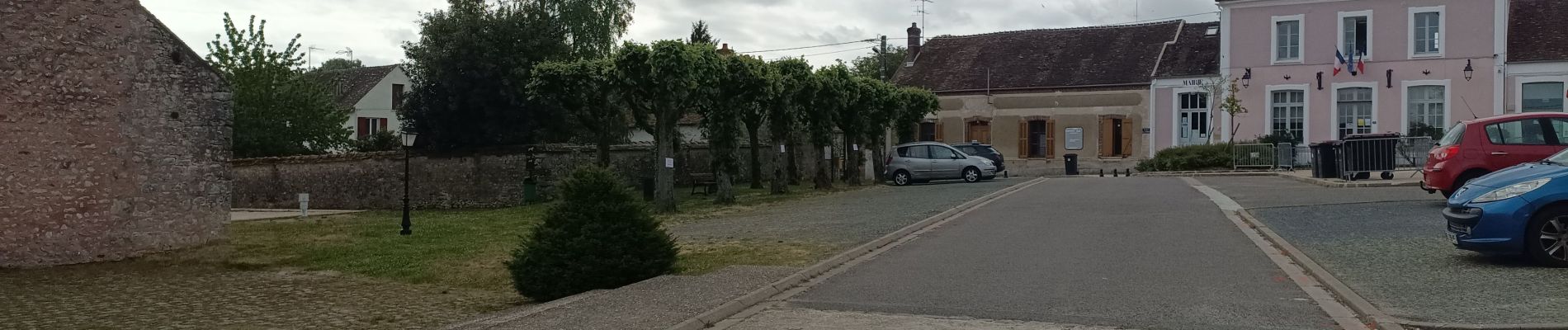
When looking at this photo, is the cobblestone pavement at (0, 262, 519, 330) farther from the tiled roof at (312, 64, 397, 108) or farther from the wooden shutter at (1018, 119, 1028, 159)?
the tiled roof at (312, 64, 397, 108)

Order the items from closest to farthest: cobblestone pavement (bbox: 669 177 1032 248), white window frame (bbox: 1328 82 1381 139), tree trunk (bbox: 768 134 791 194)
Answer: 1. cobblestone pavement (bbox: 669 177 1032 248)
2. tree trunk (bbox: 768 134 791 194)
3. white window frame (bbox: 1328 82 1381 139)

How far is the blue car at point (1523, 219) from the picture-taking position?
33.9 feet

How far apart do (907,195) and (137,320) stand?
1681cm

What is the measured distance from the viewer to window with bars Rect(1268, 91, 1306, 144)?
4044 centimetres

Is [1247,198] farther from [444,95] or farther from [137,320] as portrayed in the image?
[444,95]

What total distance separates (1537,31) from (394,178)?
35.2 meters

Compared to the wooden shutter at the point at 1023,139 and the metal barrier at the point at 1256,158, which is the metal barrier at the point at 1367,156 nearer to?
the metal barrier at the point at 1256,158

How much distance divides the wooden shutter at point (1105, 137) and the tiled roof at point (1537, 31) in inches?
507

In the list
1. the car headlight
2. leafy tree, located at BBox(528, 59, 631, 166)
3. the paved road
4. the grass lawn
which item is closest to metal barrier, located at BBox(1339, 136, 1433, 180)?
the paved road

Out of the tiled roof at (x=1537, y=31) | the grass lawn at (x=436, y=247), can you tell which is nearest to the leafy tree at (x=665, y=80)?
the grass lawn at (x=436, y=247)

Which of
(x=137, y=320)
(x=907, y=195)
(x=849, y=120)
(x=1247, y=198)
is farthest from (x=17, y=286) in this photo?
(x=849, y=120)

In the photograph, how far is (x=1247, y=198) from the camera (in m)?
21.0

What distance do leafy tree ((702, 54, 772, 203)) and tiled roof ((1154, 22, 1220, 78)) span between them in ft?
67.5

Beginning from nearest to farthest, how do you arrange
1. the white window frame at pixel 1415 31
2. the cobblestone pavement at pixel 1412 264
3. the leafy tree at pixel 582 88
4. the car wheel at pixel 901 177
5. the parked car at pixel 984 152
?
1. the cobblestone pavement at pixel 1412 264
2. the leafy tree at pixel 582 88
3. the car wheel at pixel 901 177
4. the white window frame at pixel 1415 31
5. the parked car at pixel 984 152
